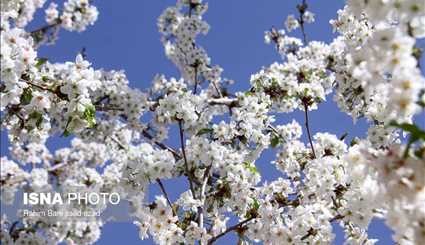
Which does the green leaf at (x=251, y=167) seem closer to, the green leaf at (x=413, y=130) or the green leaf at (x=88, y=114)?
the green leaf at (x=88, y=114)

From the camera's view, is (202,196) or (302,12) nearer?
(202,196)

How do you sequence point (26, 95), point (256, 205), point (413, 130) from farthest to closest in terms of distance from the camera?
point (256, 205) → point (26, 95) → point (413, 130)

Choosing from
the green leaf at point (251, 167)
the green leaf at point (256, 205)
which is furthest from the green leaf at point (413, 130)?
the green leaf at point (251, 167)

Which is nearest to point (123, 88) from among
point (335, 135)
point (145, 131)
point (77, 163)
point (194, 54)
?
point (145, 131)

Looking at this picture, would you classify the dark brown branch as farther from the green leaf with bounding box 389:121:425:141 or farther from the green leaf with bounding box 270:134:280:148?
the green leaf with bounding box 389:121:425:141

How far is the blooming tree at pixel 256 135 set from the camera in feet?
9.68

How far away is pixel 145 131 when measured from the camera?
10.5m

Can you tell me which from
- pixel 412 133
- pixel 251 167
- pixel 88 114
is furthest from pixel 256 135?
pixel 412 133

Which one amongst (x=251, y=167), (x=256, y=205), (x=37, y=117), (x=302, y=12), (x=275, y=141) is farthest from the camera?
(x=302, y=12)

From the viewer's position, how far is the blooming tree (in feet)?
9.68

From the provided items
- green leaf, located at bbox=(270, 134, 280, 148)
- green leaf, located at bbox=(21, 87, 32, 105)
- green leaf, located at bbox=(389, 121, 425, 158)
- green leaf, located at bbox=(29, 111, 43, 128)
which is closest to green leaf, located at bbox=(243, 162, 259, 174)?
green leaf, located at bbox=(270, 134, 280, 148)

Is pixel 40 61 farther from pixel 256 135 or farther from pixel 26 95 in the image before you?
pixel 256 135

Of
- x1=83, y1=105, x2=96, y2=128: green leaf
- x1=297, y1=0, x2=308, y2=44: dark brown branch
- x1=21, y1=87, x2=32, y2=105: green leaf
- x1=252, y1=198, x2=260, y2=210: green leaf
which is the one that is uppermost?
x1=297, y1=0, x2=308, y2=44: dark brown branch

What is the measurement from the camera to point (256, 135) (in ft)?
25.5
